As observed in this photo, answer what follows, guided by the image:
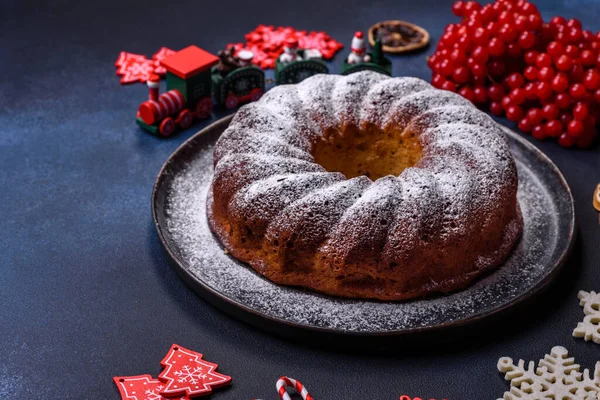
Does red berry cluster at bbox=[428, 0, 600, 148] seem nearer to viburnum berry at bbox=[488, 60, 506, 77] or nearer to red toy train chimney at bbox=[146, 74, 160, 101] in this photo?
viburnum berry at bbox=[488, 60, 506, 77]

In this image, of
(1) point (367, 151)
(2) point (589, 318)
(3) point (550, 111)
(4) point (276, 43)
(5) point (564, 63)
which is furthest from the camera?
(4) point (276, 43)

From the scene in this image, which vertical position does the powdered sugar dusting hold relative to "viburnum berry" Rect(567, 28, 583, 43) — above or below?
below

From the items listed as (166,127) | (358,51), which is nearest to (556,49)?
(358,51)

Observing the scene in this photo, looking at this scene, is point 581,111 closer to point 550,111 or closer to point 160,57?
point 550,111

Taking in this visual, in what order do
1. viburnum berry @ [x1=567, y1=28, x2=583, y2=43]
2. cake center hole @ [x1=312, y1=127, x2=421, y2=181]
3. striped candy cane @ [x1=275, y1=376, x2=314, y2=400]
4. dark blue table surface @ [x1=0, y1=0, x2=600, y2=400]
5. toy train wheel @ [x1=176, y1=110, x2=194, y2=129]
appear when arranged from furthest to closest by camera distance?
1. toy train wheel @ [x1=176, y1=110, x2=194, y2=129]
2. viburnum berry @ [x1=567, y1=28, x2=583, y2=43]
3. cake center hole @ [x1=312, y1=127, x2=421, y2=181]
4. dark blue table surface @ [x1=0, y1=0, x2=600, y2=400]
5. striped candy cane @ [x1=275, y1=376, x2=314, y2=400]

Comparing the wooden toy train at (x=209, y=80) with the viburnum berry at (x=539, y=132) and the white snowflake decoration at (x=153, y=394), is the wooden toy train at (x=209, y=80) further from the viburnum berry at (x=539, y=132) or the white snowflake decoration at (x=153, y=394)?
the white snowflake decoration at (x=153, y=394)

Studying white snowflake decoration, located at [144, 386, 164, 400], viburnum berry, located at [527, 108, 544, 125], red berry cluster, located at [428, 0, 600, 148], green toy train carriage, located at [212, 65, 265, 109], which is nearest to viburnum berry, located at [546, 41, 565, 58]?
red berry cluster, located at [428, 0, 600, 148]
